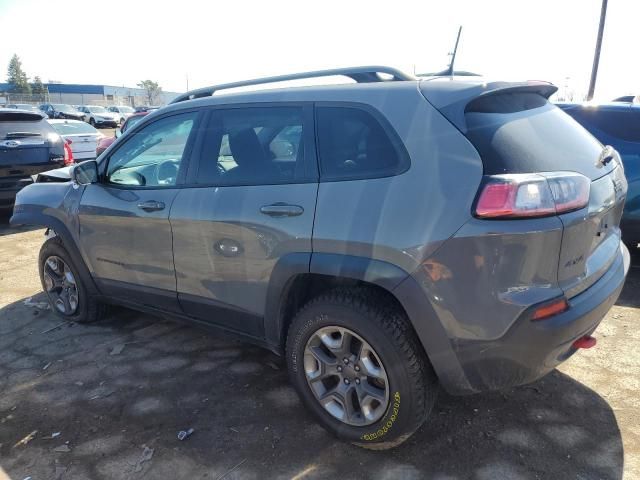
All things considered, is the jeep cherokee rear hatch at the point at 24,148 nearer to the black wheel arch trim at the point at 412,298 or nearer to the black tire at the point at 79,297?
the black tire at the point at 79,297

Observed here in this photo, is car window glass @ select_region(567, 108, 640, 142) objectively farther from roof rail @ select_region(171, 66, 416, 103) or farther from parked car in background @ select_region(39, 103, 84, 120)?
parked car in background @ select_region(39, 103, 84, 120)

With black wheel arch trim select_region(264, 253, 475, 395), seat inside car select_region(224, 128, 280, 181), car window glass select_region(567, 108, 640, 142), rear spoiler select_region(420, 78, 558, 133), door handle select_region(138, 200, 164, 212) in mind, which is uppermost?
rear spoiler select_region(420, 78, 558, 133)

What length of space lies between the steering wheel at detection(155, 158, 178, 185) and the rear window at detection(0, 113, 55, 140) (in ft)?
16.9

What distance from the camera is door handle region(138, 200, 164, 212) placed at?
3266 millimetres

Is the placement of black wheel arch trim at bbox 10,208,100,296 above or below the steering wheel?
below

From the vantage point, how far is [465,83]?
7.93 feet

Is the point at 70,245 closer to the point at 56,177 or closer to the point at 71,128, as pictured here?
the point at 56,177

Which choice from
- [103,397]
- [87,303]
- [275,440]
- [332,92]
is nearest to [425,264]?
[332,92]

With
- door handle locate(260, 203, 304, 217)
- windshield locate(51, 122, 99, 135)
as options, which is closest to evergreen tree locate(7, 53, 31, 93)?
windshield locate(51, 122, 99, 135)

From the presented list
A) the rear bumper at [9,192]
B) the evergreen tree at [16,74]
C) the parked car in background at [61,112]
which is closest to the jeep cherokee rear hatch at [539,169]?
the rear bumper at [9,192]

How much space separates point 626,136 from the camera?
4926mm

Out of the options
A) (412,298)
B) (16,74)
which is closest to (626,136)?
(412,298)

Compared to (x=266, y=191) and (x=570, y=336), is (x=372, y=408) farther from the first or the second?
(x=266, y=191)

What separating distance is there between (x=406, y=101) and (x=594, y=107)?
3.65 meters
